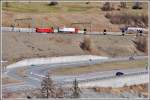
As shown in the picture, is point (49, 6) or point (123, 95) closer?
point (123, 95)

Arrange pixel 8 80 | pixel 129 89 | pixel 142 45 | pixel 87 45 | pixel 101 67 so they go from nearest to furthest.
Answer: pixel 8 80 < pixel 129 89 < pixel 101 67 < pixel 87 45 < pixel 142 45

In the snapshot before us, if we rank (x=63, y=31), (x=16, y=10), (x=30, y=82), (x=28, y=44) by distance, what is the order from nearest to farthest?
(x=30, y=82) < (x=28, y=44) < (x=63, y=31) < (x=16, y=10)

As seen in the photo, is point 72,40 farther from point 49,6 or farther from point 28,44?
point 49,6

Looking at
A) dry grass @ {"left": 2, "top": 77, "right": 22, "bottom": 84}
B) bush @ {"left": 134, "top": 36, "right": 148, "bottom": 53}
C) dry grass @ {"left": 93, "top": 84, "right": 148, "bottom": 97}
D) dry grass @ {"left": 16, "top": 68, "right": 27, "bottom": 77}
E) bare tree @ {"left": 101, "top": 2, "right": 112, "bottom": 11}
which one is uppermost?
bare tree @ {"left": 101, "top": 2, "right": 112, "bottom": 11}

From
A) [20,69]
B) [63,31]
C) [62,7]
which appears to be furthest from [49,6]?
[20,69]

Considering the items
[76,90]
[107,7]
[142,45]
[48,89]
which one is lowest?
[76,90]

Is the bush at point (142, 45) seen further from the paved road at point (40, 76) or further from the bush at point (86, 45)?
the paved road at point (40, 76)

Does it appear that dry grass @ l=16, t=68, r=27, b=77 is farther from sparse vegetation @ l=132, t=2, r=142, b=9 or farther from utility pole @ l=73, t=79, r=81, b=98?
sparse vegetation @ l=132, t=2, r=142, b=9

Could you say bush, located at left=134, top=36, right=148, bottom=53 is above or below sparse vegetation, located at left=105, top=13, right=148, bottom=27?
below

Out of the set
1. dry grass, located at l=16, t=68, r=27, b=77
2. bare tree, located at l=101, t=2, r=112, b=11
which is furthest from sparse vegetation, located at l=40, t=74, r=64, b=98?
bare tree, located at l=101, t=2, r=112, b=11

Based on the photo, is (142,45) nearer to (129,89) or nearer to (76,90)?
(129,89)

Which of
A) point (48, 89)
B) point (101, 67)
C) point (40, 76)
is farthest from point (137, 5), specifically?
point (48, 89)
